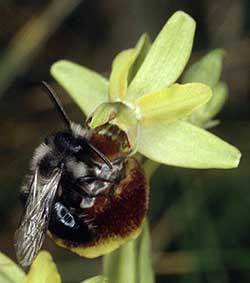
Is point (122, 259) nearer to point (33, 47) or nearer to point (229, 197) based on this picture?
point (229, 197)

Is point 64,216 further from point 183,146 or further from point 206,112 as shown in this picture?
point 206,112

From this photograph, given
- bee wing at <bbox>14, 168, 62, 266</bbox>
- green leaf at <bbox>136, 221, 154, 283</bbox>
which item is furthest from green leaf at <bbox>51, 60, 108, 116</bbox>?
bee wing at <bbox>14, 168, 62, 266</bbox>

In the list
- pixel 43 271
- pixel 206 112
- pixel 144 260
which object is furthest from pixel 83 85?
pixel 43 271

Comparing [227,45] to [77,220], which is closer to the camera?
[77,220]

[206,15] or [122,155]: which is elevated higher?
[122,155]

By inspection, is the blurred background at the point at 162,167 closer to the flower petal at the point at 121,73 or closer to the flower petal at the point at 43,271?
the flower petal at the point at 121,73

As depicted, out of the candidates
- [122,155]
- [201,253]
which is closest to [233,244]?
[201,253]
